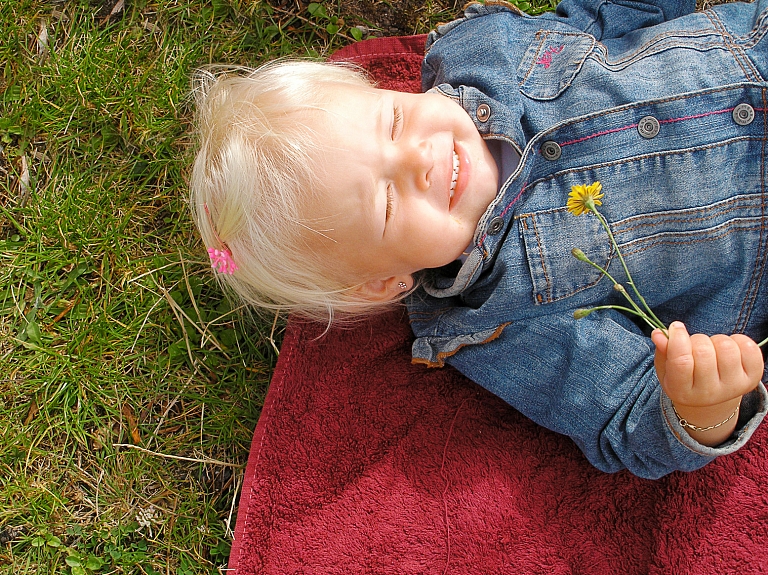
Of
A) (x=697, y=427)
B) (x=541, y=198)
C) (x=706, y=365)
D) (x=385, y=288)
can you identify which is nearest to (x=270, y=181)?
(x=385, y=288)

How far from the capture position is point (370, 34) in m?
2.32

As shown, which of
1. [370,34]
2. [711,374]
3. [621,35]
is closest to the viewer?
[711,374]

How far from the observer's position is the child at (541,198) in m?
1.66

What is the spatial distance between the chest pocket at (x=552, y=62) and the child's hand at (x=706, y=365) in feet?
2.46

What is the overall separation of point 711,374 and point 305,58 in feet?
5.12

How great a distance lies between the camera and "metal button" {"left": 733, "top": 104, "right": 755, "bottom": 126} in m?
1.70

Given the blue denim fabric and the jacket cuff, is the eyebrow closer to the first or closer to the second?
the blue denim fabric

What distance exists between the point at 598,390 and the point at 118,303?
149 centimetres

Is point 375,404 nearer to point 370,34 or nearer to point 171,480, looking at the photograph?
point 171,480

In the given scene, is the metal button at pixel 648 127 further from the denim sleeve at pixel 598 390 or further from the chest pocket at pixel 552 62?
the denim sleeve at pixel 598 390

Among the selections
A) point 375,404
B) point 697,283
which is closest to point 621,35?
point 697,283

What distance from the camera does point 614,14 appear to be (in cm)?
200

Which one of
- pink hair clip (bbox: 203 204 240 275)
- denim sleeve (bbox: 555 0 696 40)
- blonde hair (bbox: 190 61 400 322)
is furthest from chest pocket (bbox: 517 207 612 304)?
pink hair clip (bbox: 203 204 240 275)

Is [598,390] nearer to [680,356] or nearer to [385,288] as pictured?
[680,356]
